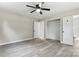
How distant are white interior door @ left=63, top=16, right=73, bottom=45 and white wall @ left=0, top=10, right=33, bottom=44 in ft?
10.9

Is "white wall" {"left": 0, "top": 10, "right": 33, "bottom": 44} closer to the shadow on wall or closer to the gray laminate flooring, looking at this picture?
the shadow on wall

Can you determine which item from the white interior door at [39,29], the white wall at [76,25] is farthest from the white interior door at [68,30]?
the white interior door at [39,29]

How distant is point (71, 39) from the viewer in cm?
418

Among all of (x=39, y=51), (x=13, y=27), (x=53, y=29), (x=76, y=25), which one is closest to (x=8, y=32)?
(x=13, y=27)

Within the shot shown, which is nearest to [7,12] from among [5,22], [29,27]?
[5,22]

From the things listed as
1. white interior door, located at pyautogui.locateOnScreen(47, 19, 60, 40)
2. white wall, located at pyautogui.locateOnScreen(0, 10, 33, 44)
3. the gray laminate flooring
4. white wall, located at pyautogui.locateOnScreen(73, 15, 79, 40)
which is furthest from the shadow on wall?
white wall, located at pyautogui.locateOnScreen(73, 15, 79, 40)

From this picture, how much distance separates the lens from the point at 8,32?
455cm

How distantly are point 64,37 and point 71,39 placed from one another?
1.64 ft

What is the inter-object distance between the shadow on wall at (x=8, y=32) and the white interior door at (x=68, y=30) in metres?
3.89

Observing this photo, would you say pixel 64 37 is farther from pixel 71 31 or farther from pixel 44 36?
pixel 44 36

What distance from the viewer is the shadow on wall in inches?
171

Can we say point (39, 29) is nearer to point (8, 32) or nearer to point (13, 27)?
point (13, 27)

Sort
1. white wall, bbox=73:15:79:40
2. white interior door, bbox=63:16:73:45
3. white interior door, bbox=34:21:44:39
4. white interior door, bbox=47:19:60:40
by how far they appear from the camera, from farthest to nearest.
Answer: white interior door, bbox=34:21:44:39 < white interior door, bbox=47:19:60:40 < white interior door, bbox=63:16:73:45 < white wall, bbox=73:15:79:40

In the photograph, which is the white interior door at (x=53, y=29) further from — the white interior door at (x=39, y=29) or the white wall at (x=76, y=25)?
the white wall at (x=76, y=25)
